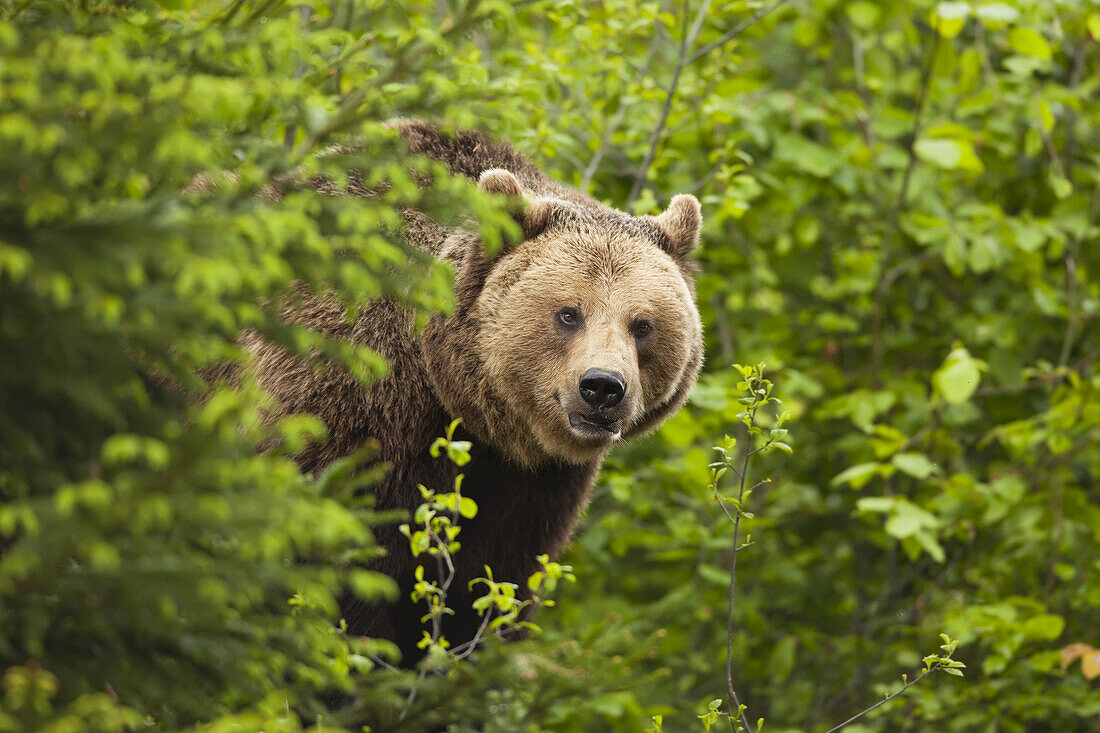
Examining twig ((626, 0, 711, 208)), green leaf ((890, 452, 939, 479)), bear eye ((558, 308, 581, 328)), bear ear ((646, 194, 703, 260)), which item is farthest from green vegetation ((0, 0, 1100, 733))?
bear eye ((558, 308, 581, 328))

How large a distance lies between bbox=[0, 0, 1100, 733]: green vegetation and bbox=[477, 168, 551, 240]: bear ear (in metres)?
0.25

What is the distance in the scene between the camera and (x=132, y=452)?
1.81 meters

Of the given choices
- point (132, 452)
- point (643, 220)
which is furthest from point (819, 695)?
point (132, 452)

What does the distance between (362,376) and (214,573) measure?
0.53m

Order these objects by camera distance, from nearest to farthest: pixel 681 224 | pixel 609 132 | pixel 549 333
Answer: pixel 549 333
pixel 681 224
pixel 609 132

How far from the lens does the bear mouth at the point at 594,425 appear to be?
460 cm

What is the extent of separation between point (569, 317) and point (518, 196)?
552 mm

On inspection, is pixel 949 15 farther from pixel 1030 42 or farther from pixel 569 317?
pixel 569 317

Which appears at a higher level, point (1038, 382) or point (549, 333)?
point (549, 333)

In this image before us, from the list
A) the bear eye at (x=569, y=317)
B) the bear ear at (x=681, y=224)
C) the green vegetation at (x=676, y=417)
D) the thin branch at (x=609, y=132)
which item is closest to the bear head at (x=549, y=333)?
the bear eye at (x=569, y=317)

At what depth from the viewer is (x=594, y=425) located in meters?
4.62

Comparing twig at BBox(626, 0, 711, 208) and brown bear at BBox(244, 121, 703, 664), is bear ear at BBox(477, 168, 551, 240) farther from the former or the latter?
twig at BBox(626, 0, 711, 208)

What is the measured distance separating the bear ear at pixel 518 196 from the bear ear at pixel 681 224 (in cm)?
65

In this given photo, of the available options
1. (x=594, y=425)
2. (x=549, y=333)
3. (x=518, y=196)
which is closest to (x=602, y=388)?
(x=594, y=425)
